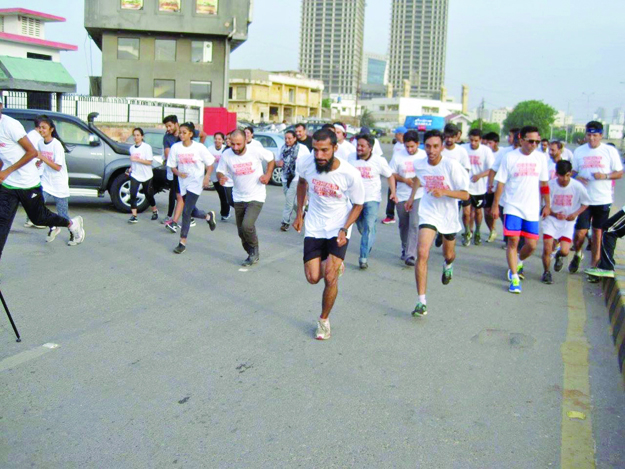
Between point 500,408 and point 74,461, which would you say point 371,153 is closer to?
point 500,408

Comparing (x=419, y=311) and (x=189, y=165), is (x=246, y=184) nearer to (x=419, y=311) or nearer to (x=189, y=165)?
(x=189, y=165)

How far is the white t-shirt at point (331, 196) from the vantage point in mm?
5984

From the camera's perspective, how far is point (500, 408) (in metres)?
4.52

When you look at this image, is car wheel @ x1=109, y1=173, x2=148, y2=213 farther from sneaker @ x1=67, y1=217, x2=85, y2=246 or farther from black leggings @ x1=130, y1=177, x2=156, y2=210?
sneaker @ x1=67, y1=217, x2=85, y2=246

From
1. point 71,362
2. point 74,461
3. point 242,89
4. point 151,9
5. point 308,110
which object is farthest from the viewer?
point 308,110

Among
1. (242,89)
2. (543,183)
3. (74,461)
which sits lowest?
(74,461)

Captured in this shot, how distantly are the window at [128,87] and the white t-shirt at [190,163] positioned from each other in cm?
4051

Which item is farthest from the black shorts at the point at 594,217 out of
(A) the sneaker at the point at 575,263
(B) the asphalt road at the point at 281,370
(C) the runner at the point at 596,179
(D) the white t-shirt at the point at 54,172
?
(D) the white t-shirt at the point at 54,172

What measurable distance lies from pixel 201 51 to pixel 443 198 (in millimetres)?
43719

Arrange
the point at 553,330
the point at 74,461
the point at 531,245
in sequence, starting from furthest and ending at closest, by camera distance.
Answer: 1. the point at 531,245
2. the point at 553,330
3. the point at 74,461

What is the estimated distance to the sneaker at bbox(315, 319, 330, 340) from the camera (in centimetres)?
589

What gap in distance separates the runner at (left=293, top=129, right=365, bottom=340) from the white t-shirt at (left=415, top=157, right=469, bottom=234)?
1.28 m

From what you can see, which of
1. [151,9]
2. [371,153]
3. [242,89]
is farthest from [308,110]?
[371,153]

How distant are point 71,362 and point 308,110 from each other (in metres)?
105
